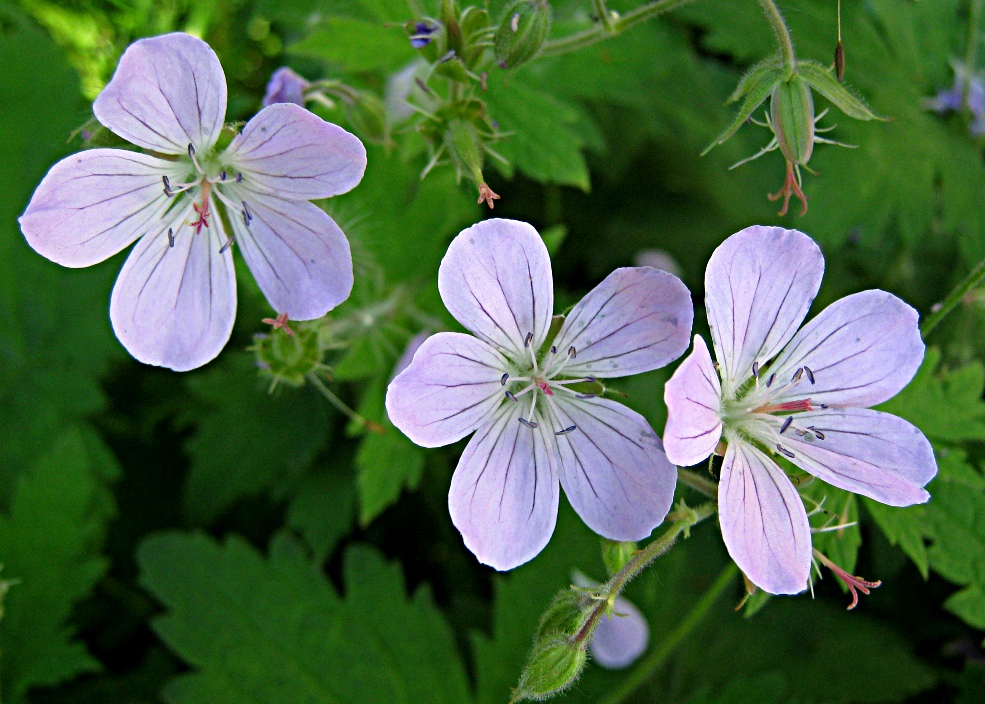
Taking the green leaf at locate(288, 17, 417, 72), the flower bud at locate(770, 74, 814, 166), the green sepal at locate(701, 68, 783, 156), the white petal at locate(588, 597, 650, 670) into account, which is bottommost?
the white petal at locate(588, 597, 650, 670)

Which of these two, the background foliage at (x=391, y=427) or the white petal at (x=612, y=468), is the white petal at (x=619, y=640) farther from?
the white petal at (x=612, y=468)

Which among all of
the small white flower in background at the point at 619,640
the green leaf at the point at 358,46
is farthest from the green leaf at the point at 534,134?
the small white flower in background at the point at 619,640

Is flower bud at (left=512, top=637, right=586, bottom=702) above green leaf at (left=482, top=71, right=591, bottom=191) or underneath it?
underneath

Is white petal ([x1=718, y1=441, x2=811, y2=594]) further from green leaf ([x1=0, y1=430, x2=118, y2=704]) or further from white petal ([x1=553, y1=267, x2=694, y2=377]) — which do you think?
green leaf ([x1=0, y1=430, x2=118, y2=704])

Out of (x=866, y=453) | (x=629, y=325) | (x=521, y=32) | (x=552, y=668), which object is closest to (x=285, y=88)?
(x=521, y=32)

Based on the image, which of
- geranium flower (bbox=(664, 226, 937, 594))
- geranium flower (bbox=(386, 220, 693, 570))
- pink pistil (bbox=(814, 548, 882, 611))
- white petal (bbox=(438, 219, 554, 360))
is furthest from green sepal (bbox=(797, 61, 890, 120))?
pink pistil (bbox=(814, 548, 882, 611))

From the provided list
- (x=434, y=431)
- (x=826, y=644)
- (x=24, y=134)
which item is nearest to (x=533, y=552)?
(x=434, y=431)
